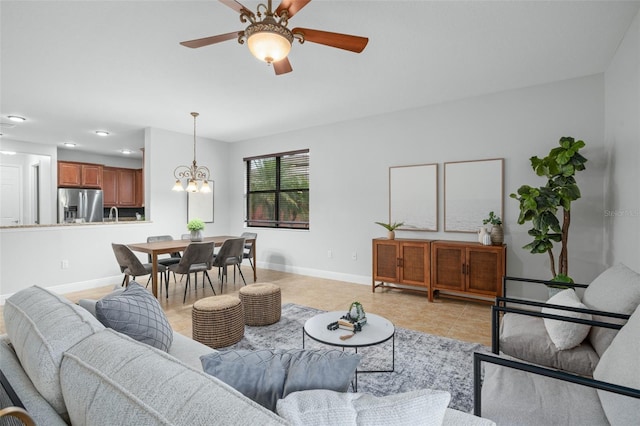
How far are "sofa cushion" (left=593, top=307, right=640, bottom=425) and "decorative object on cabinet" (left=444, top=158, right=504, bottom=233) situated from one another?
2.93 meters

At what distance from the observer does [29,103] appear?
13.7 feet

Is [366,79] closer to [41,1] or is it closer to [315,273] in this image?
[41,1]

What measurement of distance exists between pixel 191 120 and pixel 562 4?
15.6ft

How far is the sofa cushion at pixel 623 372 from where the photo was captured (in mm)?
1098

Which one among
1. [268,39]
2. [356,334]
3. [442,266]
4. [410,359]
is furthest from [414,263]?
[268,39]

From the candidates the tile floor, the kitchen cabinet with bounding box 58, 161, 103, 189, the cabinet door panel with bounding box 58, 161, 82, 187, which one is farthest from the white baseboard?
the cabinet door panel with bounding box 58, 161, 82, 187

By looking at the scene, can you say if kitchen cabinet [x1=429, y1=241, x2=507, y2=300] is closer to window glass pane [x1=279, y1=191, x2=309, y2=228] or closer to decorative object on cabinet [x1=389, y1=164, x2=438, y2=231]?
decorative object on cabinet [x1=389, y1=164, x2=438, y2=231]

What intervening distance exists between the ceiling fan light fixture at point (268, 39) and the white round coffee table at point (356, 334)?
1.82 meters

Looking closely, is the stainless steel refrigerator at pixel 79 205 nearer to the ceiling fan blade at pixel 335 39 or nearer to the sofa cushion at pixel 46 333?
the sofa cushion at pixel 46 333

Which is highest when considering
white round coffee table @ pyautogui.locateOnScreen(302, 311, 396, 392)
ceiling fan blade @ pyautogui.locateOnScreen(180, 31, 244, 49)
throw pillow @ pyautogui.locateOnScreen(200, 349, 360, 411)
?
ceiling fan blade @ pyautogui.locateOnScreen(180, 31, 244, 49)

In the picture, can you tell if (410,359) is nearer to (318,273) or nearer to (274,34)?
(274,34)

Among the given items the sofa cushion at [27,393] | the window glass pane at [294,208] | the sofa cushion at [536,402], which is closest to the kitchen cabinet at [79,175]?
the window glass pane at [294,208]

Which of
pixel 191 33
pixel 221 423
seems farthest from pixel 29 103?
pixel 221 423

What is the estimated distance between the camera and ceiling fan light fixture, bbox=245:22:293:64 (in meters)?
1.80
